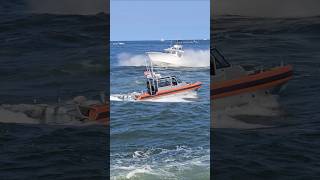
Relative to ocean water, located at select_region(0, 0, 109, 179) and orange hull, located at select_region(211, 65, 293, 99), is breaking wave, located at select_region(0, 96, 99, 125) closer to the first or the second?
ocean water, located at select_region(0, 0, 109, 179)

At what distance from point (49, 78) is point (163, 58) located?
435 cm

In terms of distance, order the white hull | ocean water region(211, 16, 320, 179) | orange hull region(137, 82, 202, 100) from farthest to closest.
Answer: the white hull, orange hull region(137, 82, 202, 100), ocean water region(211, 16, 320, 179)

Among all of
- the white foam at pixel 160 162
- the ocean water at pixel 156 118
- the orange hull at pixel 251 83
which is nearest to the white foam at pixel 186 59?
the ocean water at pixel 156 118

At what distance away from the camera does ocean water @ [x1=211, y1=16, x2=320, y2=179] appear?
148 inches

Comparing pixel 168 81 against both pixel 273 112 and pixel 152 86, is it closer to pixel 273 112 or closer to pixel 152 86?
pixel 152 86

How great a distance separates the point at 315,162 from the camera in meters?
3.74

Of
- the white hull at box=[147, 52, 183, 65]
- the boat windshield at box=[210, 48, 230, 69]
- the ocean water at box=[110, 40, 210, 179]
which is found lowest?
the ocean water at box=[110, 40, 210, 179]

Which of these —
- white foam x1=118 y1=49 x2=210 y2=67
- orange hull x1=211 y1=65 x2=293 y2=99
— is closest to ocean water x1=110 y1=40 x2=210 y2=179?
white foam x1=118 y1=49 x2=210 y2=67

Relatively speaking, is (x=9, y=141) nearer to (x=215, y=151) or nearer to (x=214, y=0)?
(x=215, y=151)

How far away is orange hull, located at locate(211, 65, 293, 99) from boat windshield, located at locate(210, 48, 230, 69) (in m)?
0.20

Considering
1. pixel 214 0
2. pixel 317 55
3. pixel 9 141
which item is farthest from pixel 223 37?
pixel 9 141

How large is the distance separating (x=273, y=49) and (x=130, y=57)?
3781 millimetres

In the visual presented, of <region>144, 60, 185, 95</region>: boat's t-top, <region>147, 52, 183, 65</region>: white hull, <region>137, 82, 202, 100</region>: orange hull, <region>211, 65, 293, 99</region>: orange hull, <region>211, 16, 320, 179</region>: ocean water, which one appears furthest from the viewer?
<region>147, 52, 183, 65</region>: white hull

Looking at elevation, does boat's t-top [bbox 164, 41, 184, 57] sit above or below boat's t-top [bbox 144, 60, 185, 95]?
above
